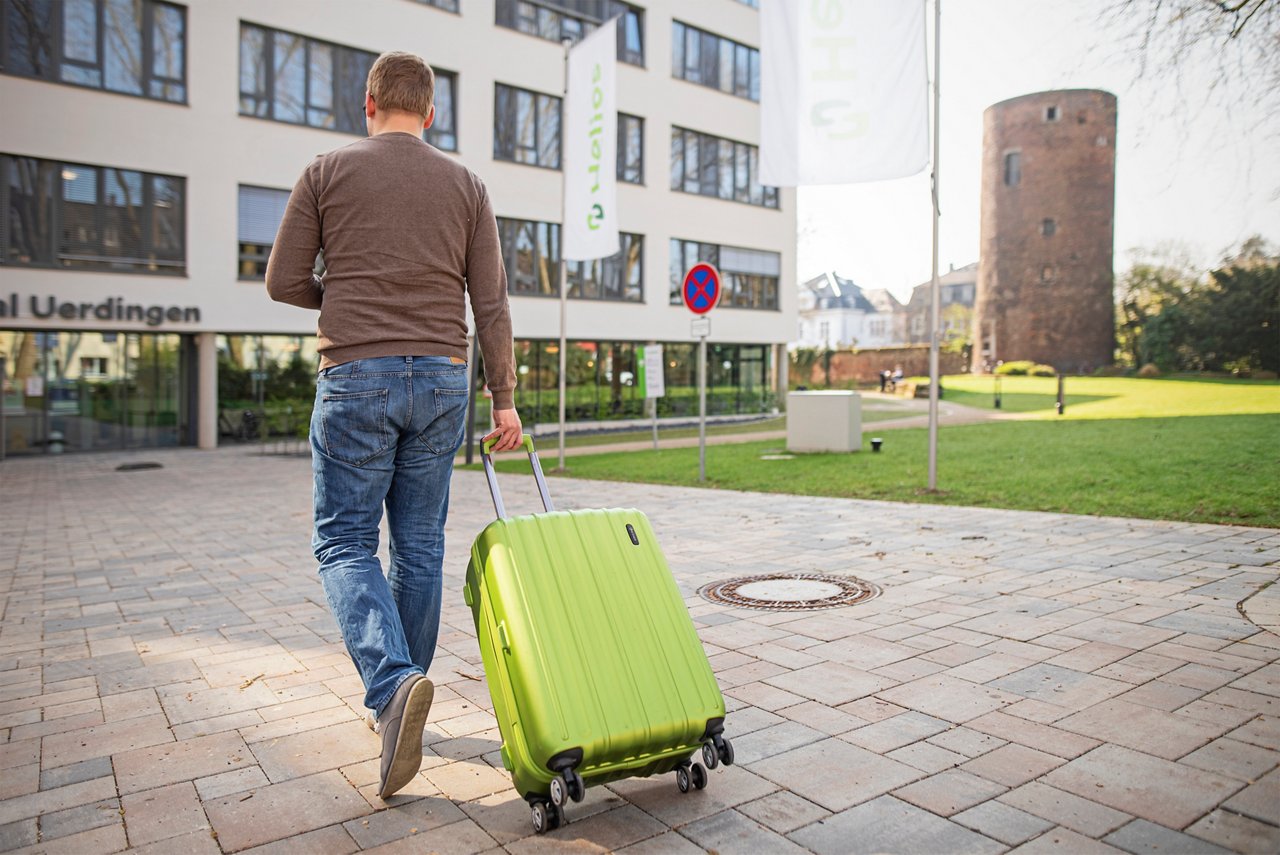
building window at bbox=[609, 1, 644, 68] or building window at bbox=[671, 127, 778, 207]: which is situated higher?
building window at bbox=[609, 1, 644, 68]

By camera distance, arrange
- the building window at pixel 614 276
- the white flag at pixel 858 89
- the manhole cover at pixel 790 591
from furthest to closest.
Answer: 1. the building window at pixel 614 276
2. the white flag at pixel 858 89
3. the manhole cover at pixel 790 591

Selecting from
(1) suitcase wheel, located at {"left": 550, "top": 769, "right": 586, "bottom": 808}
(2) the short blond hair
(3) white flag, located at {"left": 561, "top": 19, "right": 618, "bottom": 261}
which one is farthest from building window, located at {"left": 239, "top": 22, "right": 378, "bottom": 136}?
(1) suitcase wheel, located at {"left": 550, "top": 769, "right": 586, "bottom": 808}

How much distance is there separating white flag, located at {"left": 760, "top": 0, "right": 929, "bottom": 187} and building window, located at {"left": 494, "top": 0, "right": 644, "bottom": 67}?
17.4 metres

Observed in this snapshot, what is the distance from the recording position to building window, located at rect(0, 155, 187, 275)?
19609mm

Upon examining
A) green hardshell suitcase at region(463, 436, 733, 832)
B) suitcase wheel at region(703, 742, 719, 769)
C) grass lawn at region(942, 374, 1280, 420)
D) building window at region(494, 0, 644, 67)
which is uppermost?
building window at region(494, 0, 644, 67)

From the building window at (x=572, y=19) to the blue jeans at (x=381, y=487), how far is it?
24988 millimetres

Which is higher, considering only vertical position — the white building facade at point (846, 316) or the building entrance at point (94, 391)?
the white building facade at point (846, 316)

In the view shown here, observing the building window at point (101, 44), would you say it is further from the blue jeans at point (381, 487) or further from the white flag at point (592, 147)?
the blue jeans at point (381, 487)

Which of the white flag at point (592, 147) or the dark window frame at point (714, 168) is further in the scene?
the dark window frame at point (714, 168)

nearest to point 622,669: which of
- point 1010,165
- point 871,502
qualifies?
point 871,502

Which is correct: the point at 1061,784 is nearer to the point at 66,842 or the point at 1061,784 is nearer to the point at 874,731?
the point at 874,731

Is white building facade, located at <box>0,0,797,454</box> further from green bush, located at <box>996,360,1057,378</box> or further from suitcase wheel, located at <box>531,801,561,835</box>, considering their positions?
green bush, located at <box>996,360,1057,378</box>

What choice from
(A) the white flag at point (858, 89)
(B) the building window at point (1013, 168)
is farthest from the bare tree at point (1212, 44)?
(B) the building window at point (1013, 168)

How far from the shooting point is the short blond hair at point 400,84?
3.01 meters
